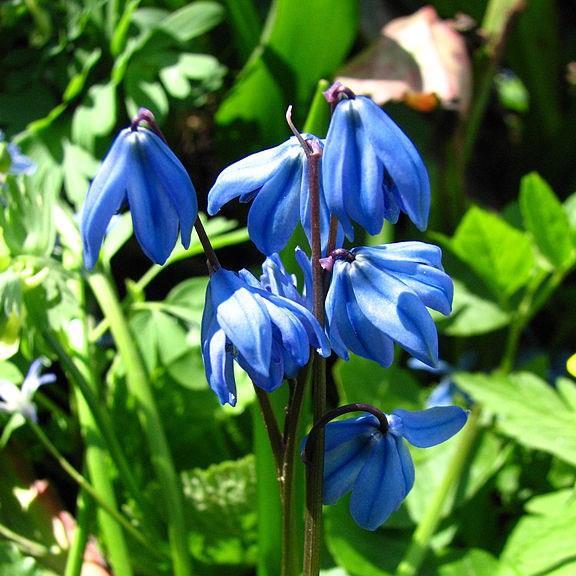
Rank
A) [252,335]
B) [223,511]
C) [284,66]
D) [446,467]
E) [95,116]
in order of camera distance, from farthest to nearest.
→ [284,66] → [95,116] → [446,467] → [223,511] → [252,335]

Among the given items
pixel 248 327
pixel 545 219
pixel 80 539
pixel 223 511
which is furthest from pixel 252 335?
pixel 545 219

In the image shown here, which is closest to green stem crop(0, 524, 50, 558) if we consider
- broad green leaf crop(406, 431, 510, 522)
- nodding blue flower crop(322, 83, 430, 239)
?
broad green leaf crop(406, 431, 510, 522)

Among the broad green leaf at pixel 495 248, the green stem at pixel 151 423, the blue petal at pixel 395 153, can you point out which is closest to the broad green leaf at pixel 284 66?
the broad green leaf at pixel 495 248

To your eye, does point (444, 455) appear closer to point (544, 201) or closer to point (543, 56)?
point (544, 201)

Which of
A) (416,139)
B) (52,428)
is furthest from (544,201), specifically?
(52,428)

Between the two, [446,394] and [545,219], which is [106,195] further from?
[446,394]

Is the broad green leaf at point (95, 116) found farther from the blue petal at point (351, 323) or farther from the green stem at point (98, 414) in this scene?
the blue petal at point (351, 323)

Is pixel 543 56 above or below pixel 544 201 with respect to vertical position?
below

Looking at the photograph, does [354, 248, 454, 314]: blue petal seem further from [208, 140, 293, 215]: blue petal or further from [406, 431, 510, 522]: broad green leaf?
[406, 431, 510, 522]: broad green leaf
